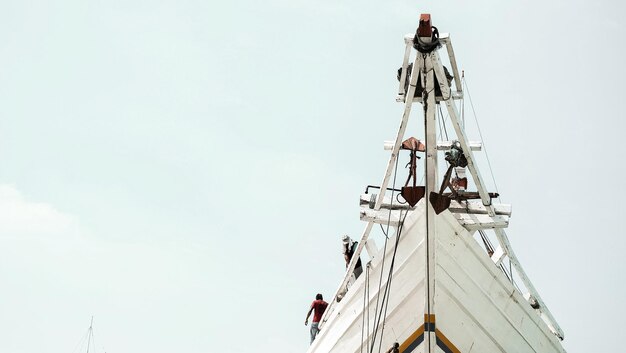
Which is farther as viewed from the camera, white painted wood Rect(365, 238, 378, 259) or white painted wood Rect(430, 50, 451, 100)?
white painted wood Rect(365, 238, 378, 259)

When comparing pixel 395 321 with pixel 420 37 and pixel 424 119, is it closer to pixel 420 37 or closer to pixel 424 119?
pixel 424 119

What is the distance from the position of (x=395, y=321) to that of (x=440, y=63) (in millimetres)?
3372

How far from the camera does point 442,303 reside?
36.7 ft

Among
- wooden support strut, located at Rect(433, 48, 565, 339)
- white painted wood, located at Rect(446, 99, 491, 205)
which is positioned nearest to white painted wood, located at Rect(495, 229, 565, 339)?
wooden support strut, located at Rect(433, 48, 565, 339)

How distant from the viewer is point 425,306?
11.0 metres

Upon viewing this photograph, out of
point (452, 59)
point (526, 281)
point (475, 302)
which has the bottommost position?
point (475, 302)

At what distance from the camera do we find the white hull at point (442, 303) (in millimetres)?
11180

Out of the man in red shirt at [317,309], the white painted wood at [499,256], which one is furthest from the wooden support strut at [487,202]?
the man in red shirt at [317,309]

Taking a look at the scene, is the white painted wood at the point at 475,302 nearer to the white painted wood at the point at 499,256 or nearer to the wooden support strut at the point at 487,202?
the wooden support strut at the point at 487,202

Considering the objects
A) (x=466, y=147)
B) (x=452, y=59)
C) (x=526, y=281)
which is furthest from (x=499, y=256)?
(x=452, y=59)

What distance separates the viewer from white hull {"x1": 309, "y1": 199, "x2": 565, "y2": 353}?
1118cm

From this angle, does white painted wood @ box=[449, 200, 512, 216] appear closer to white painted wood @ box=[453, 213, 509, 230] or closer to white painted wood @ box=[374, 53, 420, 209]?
white painted wood @ box=[453, 213, 509, 230]

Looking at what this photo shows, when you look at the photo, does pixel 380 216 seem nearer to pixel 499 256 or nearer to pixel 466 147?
pixel 466 147

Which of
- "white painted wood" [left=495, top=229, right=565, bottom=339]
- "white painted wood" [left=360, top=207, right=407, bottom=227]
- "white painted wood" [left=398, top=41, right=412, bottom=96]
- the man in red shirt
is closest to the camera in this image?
"white painted wood" [left=398, top=41, right=412, bottom=96]
